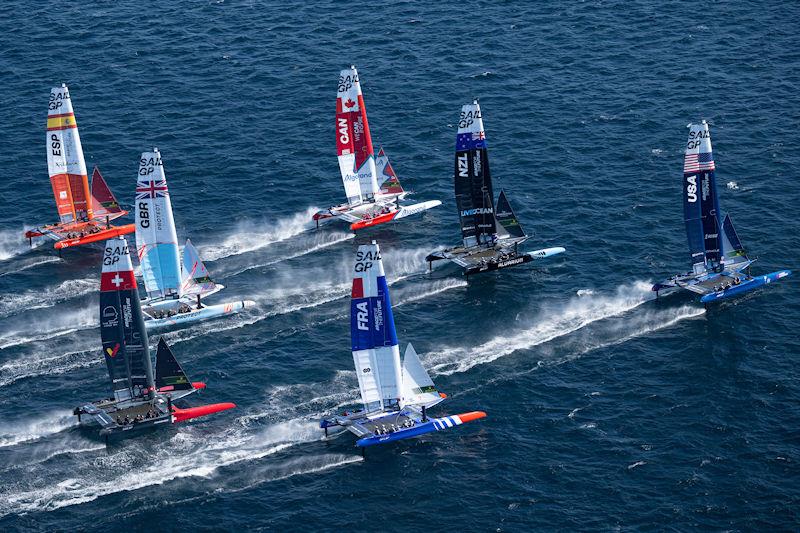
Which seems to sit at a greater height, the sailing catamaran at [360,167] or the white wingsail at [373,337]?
the sailing catamaran at [360,167]

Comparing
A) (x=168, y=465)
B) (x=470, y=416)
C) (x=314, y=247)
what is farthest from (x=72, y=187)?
(x=470, y=416)

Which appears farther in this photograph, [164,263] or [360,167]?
[360,167]

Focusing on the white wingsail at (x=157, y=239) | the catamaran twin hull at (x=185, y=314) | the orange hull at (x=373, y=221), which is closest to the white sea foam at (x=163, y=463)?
the catamaran twin hull at (x=185, y=314)

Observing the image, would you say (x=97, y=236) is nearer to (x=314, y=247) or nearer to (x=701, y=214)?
(x=314, y=247)

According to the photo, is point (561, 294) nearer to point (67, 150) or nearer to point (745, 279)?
point (745, 279)

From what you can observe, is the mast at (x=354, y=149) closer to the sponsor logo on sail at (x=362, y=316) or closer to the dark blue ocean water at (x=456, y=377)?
the dark blue ocean water at (x=456, y=377)

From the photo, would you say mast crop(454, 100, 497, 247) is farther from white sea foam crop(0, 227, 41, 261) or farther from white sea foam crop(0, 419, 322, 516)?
white sea foam crop(0, 227, 41, 261)

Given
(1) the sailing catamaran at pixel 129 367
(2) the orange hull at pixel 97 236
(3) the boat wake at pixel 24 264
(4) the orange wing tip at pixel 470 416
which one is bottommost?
(4) the orange wing tip at pixel 470 416

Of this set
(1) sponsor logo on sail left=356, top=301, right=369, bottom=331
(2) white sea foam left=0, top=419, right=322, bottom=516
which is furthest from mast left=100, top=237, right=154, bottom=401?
(1) sponsor logo on sail left=356, top=301, right=369, bottom=331
